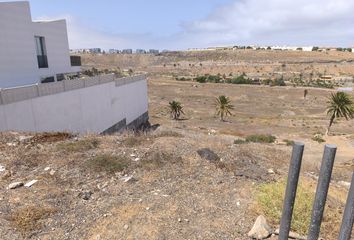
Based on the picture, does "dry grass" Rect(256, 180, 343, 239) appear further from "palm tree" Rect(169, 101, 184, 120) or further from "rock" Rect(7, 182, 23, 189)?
"palm tree" Rect(169, 101, 184, 120)

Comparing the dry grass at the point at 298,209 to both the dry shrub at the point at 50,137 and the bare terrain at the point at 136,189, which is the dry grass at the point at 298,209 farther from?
the dry shrub at the point at 50,137

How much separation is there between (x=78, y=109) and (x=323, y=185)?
18885 mm

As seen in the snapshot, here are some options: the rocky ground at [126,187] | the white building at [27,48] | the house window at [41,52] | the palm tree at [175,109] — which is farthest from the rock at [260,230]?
the palm tree at [175,109]

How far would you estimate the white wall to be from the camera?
15.9m

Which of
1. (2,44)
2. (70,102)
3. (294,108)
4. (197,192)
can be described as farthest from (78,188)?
(294,108)

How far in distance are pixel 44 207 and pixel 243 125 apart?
124 feet

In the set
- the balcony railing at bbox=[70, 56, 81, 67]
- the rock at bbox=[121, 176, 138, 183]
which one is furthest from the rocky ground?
the balcony railing at bbox=[70, 56, 81, 67]

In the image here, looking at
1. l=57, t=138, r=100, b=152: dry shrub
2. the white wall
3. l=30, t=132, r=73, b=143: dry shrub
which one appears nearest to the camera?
l=57, t=138, r=100, b=152: dry shrub

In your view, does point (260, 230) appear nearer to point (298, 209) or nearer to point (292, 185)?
point (298, 209)

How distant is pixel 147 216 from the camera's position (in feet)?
24.1

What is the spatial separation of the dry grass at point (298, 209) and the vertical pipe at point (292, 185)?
6.06 feet

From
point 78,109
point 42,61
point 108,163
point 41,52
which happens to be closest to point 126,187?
point 108,163

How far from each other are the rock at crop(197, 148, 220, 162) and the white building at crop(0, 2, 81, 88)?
15.7m

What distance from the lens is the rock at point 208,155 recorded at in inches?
434
